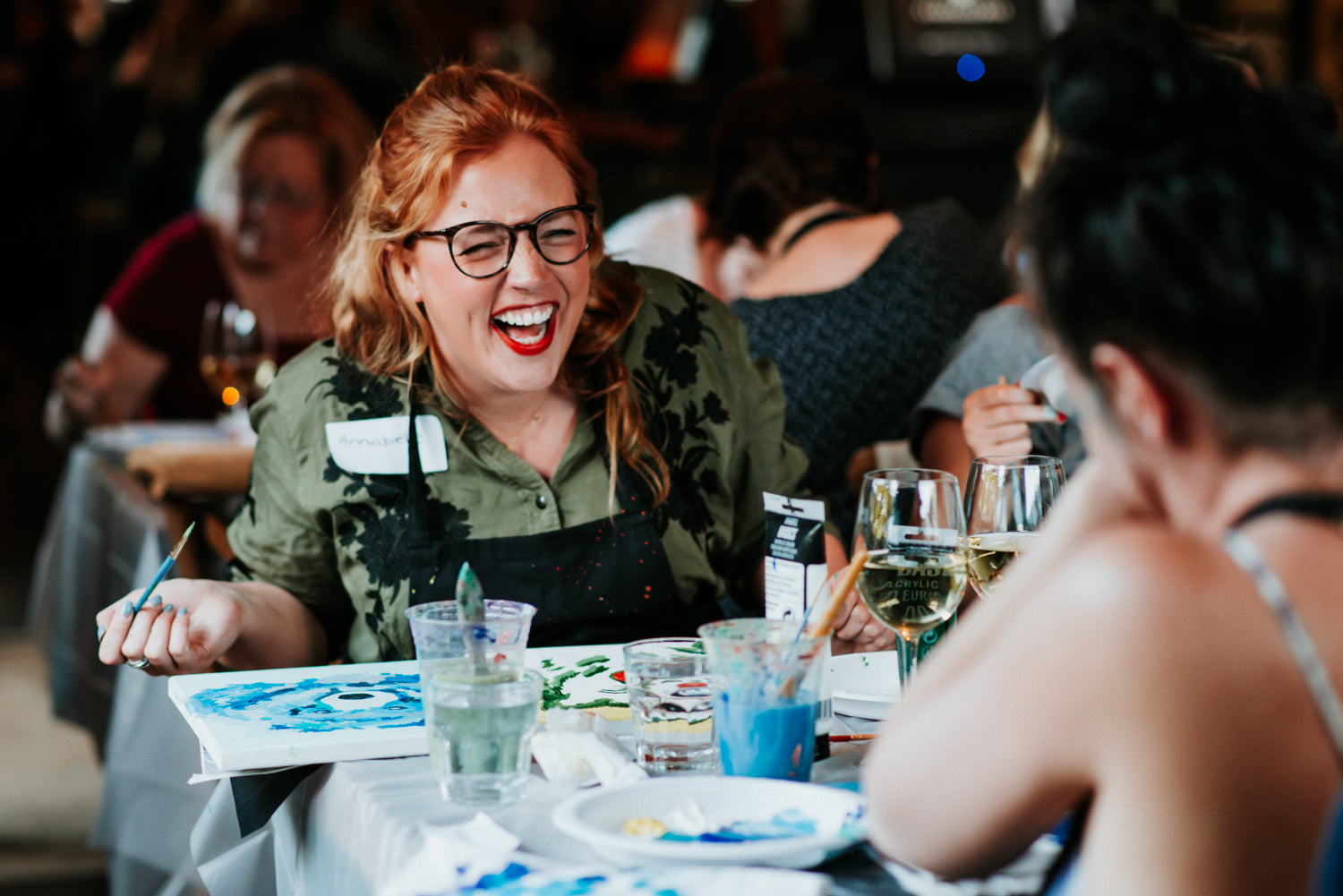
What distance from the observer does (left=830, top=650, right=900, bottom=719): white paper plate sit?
4.16 ft

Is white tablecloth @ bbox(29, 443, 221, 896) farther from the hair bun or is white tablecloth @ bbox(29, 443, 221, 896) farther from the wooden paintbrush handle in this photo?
the hair bun

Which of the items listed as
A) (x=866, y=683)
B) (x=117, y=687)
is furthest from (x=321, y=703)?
(x=117, y=687)

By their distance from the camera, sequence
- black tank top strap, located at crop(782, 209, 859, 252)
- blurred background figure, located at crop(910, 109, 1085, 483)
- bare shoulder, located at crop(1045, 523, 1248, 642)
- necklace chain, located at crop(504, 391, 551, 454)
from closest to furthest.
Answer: bare shoulder, located at crop(1045, 523, 1248, 642) < necklace chain, located at crop(504, 391, 551, 454) < blurred background figure, located at crop(910, 109, 1085, 483) < black tank top strap, located at crop(782, 209, 859, 252)

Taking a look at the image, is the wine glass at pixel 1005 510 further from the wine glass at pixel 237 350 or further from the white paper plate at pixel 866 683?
the wine glass at pixel 237 350

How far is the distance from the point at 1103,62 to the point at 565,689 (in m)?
0.80

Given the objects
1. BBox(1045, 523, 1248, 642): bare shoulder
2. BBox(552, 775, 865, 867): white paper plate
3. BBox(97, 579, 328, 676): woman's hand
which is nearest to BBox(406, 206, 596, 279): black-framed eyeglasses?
BBox(97, 579, 328, 676): woman's hand

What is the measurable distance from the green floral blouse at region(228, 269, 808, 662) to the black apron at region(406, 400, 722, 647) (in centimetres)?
3

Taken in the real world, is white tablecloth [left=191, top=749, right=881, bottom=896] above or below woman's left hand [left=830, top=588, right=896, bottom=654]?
below

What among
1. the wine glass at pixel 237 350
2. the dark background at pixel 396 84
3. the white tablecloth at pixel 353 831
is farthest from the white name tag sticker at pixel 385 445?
the dark background at pixel 396 84

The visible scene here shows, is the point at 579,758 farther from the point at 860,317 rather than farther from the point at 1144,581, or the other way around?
the point at 860,317

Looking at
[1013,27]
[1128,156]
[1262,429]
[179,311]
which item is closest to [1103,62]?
[1128,156]

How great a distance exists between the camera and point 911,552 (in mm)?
1242

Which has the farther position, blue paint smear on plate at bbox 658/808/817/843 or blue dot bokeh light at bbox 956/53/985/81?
blue dot bokeh light at bbox 956/53/985/81

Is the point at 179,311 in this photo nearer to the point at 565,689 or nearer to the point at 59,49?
the point at 565,689
